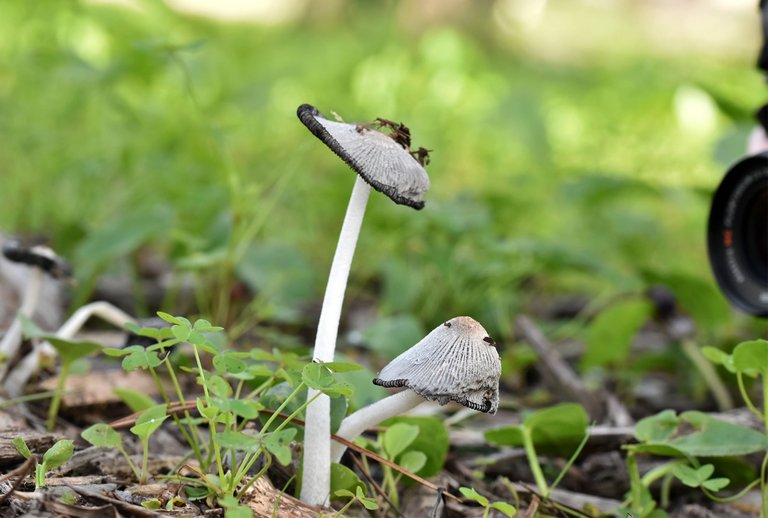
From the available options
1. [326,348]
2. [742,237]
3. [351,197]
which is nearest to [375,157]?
[351,197]

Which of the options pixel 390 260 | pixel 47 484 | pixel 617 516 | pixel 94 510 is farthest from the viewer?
pixel 390 260

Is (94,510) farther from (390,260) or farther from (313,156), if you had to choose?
(313,156)

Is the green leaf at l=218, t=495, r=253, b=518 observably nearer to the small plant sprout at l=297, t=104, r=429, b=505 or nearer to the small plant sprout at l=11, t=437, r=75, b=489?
the small plant sprout at l=297, t=104, r=429, b=505

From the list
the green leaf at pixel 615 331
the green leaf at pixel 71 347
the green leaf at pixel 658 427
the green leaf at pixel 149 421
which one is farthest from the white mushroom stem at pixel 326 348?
the green leaf at pixel 615 331

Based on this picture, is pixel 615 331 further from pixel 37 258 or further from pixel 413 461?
pixel 37 258


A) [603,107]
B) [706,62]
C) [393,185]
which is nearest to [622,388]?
[393,185]

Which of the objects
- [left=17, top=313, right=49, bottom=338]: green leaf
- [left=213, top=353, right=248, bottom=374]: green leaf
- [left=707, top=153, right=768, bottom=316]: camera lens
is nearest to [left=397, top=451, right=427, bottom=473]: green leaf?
[left=213, top=353, right=248, bottom=374]: green leaf

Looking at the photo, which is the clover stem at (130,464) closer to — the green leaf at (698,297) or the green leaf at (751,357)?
the green leaf at (751,357)
